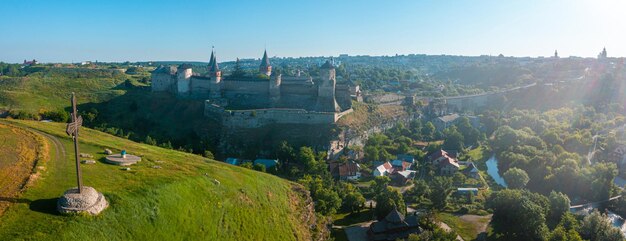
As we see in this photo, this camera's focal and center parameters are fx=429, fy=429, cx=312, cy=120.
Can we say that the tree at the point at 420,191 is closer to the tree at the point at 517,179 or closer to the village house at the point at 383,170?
the village house at the point at 383,170

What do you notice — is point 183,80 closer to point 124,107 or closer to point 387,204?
point 124,107

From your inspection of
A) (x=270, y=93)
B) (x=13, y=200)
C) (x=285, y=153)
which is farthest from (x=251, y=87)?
(x=13, y=200)

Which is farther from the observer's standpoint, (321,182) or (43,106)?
(43,106)

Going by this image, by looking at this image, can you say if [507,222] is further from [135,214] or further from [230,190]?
[135,214]

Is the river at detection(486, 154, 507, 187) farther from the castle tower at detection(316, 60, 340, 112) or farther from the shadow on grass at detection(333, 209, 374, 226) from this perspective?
the castle tower at detection(316, 60, 340, 112)

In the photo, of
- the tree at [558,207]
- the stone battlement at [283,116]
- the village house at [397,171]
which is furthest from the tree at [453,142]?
the tree at [558,207]

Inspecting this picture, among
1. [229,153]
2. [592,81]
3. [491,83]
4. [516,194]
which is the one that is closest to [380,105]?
[229,153]

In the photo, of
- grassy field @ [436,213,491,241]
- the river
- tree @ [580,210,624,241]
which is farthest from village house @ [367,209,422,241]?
the river
